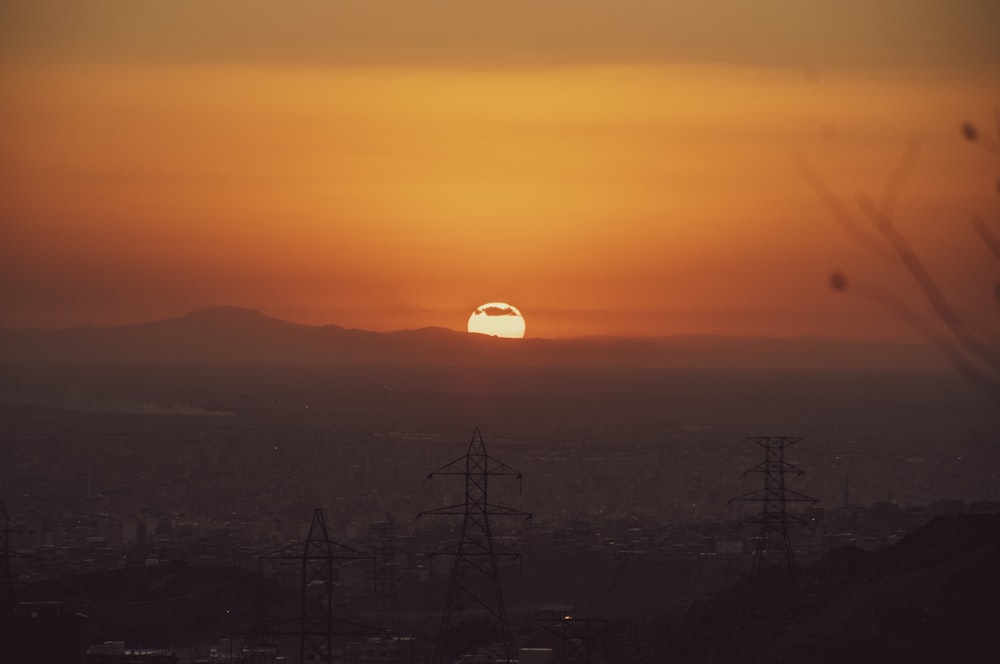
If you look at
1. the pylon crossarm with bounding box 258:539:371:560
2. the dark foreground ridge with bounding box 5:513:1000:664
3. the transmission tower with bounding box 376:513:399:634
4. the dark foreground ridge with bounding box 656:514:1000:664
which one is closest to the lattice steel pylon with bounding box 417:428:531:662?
the transmission tower with bounding box 376:513:399:634

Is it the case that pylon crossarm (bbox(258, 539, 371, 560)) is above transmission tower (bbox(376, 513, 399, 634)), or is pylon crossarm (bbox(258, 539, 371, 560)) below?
above

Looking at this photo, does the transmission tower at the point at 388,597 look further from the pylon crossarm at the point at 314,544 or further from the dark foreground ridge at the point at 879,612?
the dark foreground ridge at the point at 879,612

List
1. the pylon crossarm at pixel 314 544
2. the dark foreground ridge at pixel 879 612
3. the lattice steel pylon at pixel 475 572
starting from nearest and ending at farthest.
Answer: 1. the dark foreground ridge at pixel 879 612
2. the pylon crossarm at pixel 314 544
3. the lattice steel pylon at pixel 475 572

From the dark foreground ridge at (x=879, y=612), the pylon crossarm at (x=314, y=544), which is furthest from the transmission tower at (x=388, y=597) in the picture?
the dark foreground ridge at (x=879, y=612)

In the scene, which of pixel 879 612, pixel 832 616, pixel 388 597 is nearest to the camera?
pixel 879 612

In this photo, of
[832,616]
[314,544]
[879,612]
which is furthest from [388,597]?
[879,612]

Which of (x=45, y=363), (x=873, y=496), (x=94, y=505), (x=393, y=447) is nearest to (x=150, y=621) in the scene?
(x=94, y=505)

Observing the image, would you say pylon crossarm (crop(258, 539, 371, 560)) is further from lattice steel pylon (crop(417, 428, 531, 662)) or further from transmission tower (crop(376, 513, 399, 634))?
lattice steel pylon (crop(417, 428, 531, 662))

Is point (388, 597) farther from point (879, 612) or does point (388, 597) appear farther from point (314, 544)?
point (879, 612)

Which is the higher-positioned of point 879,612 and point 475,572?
point 879,612
